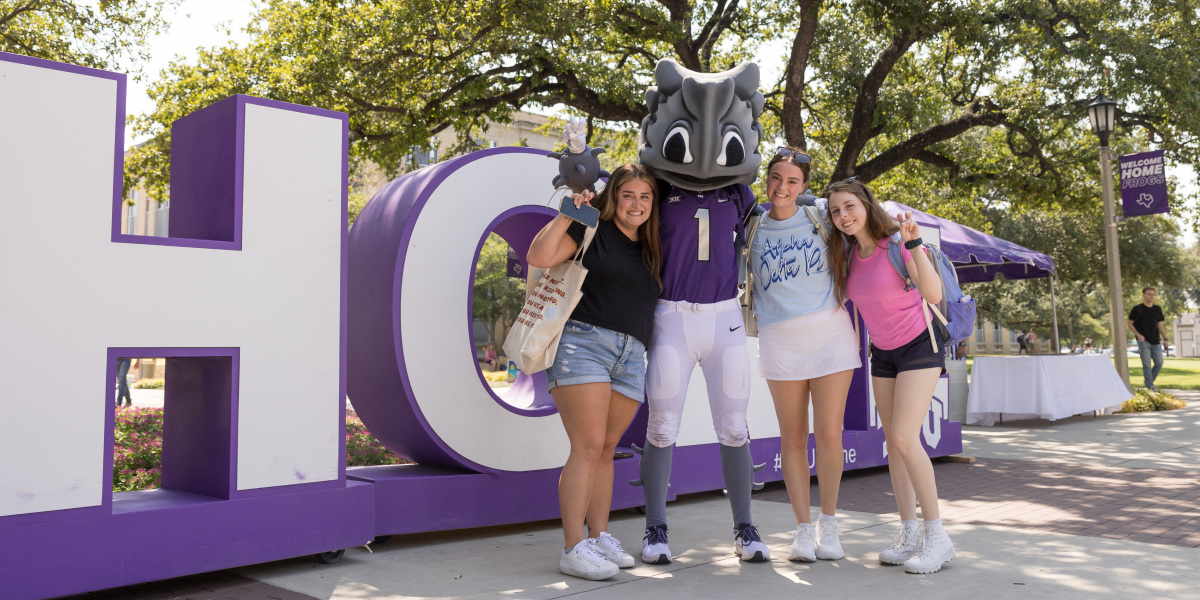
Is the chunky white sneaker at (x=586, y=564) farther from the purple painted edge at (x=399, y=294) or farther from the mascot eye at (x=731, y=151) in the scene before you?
the mascot eye at (x=731, y=151)

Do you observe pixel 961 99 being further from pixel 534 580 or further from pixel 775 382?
pixel 534 580

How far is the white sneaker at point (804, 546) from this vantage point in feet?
12.8

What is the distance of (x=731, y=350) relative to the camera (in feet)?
12.6

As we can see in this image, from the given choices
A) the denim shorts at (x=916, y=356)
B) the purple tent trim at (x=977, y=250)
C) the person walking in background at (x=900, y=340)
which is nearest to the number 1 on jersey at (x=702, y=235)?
the person walking in background at (x=900, y=340)

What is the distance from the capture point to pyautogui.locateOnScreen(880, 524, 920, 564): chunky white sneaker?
3844mm

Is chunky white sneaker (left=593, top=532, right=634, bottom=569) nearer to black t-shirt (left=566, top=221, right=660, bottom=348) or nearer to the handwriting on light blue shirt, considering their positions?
black t-shirt (left=566, top=221, right=660, bottom=348)

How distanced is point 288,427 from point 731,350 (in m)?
2.05

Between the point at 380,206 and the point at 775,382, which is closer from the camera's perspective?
the point at 775,382

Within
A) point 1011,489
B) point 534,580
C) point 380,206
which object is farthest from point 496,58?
point 534,580

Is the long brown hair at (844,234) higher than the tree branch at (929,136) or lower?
lower

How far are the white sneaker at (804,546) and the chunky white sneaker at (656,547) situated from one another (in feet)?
1.92

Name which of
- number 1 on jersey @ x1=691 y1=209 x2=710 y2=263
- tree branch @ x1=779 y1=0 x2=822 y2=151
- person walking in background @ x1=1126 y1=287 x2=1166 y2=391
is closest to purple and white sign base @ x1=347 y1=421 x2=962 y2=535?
number 1 on jersey @ x1=691 y1=209 x2=710 y2=263

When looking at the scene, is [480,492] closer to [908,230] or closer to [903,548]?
[903,548]

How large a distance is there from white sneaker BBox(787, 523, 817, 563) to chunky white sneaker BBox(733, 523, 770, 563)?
0.13m
